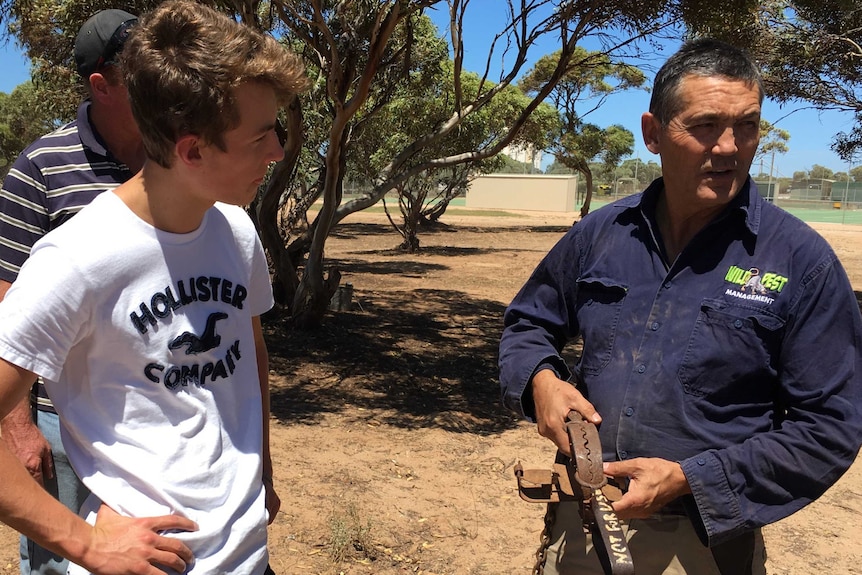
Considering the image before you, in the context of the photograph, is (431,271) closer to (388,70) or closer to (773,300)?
(388,70)

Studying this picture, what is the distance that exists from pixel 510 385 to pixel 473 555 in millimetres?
2134

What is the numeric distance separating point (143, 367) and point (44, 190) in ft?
3.01

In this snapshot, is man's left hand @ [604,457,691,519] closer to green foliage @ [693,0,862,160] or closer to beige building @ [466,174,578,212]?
green foliage @ [693,0,862,160]

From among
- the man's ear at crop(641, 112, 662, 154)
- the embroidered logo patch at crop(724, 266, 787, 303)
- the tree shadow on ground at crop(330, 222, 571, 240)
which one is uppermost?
the man's ear at crop(641, 112, 662, 154)

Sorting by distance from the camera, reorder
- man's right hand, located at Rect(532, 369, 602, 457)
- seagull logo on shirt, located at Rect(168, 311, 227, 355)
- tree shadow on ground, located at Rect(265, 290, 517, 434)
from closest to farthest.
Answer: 1. seagull logo on shirt, located at Rect(168, 311, 227, 355)
2. man's right hand, located at Rect(532, 369, 602, 457)
3. tree shadow on ground, located at Rect(265, 290, 517, 434)

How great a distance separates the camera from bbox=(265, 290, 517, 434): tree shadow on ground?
5.95 metres

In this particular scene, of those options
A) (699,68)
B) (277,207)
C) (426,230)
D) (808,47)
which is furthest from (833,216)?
(699,68)

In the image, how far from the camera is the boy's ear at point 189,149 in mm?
1336

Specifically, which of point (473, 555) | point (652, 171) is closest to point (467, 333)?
point (473, 555)

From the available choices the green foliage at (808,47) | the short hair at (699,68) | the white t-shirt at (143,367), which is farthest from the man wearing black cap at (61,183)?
the green foliage at (808,47)

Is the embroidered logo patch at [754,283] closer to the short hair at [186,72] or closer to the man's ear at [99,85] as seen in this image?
the short hair at [186,72]

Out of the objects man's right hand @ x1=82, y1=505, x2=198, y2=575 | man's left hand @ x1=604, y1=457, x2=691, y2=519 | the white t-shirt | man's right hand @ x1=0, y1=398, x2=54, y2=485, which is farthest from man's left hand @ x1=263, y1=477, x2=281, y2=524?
man's left hand @ x1=604, y1=457, x2=691, y2=519

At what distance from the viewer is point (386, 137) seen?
19312 mm

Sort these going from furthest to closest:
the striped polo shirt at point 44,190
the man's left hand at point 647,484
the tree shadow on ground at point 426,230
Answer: the tree shadow on ground at point 426,230, the striped polo shirt at point 44,190, the man's left hand at point 647,484
